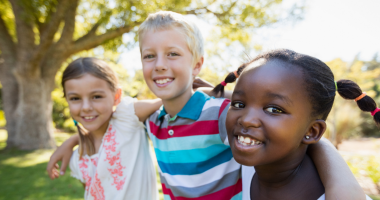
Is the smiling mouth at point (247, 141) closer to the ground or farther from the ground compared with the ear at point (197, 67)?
closer to the ground

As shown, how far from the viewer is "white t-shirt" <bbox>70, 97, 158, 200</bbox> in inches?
75.9

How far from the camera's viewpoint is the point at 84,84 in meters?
1.89

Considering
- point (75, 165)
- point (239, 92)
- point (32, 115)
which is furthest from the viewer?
point (32, 115)

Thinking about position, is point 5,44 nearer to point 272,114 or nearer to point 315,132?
point 272,114

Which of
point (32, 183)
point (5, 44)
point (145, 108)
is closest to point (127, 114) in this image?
point (145, 108)

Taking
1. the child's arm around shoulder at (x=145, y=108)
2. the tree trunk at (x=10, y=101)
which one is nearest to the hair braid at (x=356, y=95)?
the child's arm around shoulder at (x=145, y=108)

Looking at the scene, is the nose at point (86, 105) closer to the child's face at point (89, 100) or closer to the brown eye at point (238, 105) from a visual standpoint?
the child's face at point (89, 100)

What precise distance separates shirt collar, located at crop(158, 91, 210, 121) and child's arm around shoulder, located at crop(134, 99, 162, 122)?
362mm

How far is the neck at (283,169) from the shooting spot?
3.63ft

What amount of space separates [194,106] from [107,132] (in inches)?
35.0

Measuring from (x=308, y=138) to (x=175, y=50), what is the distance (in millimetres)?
983

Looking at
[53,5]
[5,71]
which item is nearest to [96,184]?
[53,5]

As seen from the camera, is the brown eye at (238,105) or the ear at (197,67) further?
the ear at (197,67)

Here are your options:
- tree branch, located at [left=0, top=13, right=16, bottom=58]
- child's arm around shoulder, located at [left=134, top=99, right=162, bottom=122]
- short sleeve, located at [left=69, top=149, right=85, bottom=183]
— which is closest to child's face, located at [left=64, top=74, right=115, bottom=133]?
child's arm around shoulder, located at [left=134, top=99, right=162, bottom=122]
